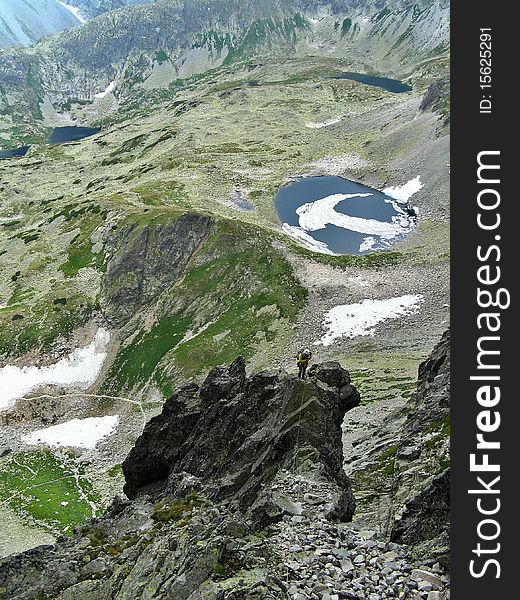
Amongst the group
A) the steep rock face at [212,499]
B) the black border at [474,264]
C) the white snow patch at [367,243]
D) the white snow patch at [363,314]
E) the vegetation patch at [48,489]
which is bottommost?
the vegetation patch at [48,489]

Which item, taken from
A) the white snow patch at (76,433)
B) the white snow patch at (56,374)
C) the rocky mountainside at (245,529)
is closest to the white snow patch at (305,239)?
the white snow patch at (56,374)

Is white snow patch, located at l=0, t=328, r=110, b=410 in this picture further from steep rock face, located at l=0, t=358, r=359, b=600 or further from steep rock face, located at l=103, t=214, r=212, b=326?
steep rock face, located at l=0, t=358, r=359, b=600

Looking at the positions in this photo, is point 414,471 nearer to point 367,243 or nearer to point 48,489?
point 48,489

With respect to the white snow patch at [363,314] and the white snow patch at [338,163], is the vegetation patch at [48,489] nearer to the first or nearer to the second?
the white snow patch at [363,314]

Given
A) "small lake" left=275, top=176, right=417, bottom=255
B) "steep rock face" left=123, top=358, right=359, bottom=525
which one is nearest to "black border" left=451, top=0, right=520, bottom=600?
"steep rock face" left=123, top=358, right=359, bottom=525

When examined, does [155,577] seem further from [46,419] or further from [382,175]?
[382,175]

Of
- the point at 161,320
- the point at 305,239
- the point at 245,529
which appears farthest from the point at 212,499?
the point at 305,239

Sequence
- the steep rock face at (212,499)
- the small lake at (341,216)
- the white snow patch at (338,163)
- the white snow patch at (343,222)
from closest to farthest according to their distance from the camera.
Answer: the steep rock face at (212,499), the small lake at (341,216), the white snow patch at (343,222), the white snow patch at (338,163)
